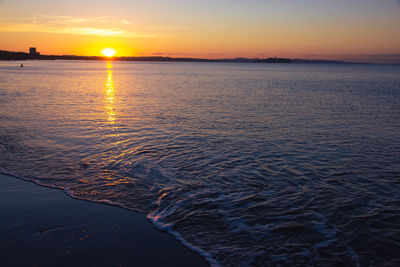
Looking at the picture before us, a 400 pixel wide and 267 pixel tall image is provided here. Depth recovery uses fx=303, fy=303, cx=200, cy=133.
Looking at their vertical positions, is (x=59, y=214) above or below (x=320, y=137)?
below

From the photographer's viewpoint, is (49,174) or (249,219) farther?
(49,174)

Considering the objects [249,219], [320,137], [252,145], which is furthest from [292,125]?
[249,219]

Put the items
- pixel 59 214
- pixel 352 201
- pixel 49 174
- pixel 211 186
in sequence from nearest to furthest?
pixel 59 214 → pixel 352 201 → pixel 211 186 → pixel 49 174

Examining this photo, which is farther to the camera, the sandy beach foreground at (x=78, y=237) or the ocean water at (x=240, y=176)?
the ocean water at (x=240, y=176)

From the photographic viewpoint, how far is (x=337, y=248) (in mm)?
5742

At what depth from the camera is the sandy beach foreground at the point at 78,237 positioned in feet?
16.9

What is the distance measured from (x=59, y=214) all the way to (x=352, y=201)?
7.15 meters

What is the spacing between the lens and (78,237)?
5828 mm

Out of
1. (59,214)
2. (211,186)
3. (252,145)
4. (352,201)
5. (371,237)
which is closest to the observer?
(371,237)

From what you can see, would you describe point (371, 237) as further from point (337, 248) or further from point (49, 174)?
point (49, 174)

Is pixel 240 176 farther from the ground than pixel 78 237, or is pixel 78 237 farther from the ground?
pixel 240 176

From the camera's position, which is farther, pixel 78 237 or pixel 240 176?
pixel 240 176

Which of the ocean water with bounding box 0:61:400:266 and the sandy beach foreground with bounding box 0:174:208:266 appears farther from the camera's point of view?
the ocean water with bounding box 0:61:400:266

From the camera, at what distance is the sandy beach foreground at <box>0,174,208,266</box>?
16.9ft
